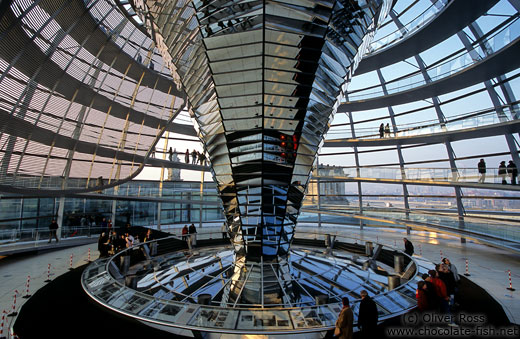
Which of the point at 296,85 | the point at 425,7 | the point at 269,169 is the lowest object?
the point at 269,169

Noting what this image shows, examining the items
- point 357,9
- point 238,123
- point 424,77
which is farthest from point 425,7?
point 238,123

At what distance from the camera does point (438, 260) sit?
1492cm

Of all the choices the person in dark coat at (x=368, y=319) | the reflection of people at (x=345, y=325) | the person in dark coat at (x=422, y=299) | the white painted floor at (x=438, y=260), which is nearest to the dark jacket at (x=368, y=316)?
the person in dark coat at (x=368, y=319)

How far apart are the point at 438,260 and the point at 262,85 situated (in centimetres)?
1372

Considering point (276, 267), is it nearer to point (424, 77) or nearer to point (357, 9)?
point (357, 9)

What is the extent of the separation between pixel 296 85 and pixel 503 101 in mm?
18932

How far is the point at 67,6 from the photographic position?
45.7ft

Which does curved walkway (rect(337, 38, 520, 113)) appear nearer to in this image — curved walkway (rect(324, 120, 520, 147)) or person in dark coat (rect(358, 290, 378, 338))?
curved walkway (rect(324, 120, 520, 147))

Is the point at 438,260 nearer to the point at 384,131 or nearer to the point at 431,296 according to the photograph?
the point at 431,296

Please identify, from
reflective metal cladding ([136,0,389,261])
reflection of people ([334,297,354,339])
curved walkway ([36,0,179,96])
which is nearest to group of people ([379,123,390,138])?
reflective metal cladding ([136,0,389,261])

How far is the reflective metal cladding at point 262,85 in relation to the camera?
812 cm

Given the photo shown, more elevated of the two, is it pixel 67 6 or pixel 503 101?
pixel 67 6

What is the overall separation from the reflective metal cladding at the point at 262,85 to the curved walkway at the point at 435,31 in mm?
8816

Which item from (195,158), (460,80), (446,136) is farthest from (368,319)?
(195,158)
